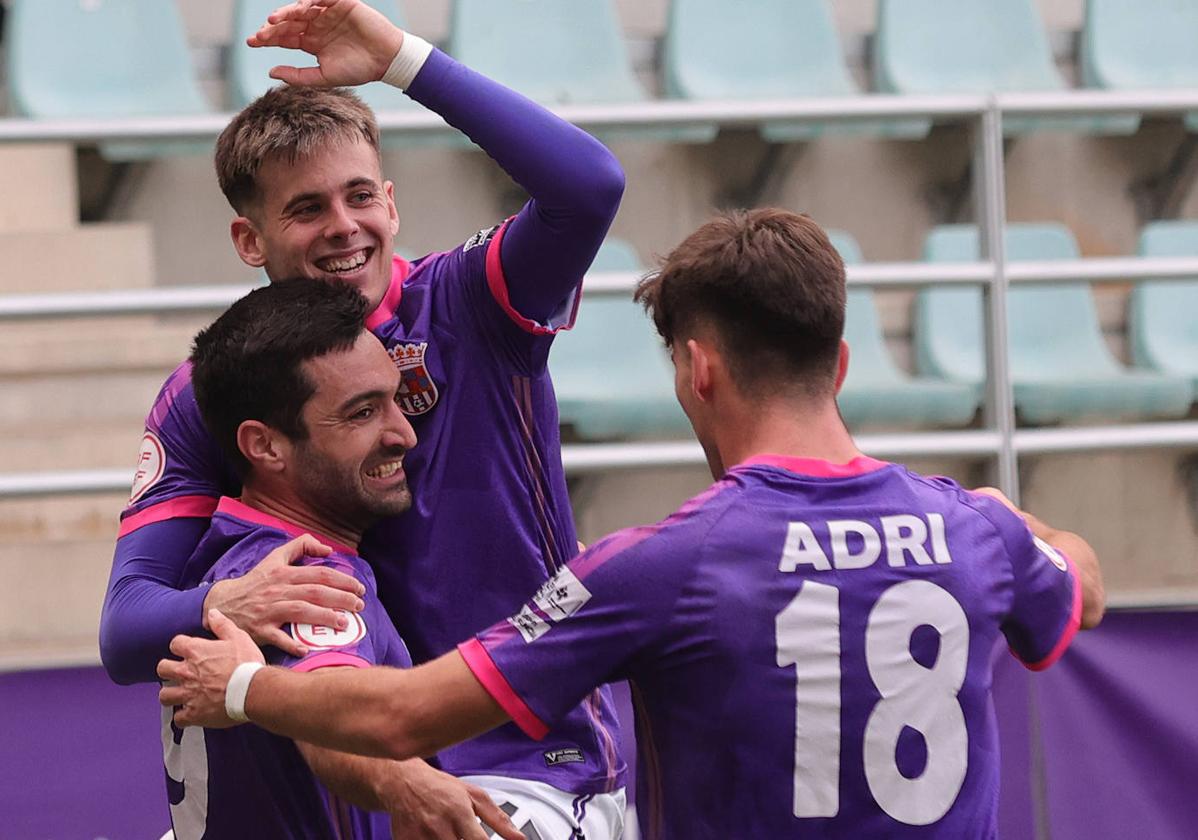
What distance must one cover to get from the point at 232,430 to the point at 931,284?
2.54 m

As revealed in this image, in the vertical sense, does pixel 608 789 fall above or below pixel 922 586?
below

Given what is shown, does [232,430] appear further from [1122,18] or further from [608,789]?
[1122,18]

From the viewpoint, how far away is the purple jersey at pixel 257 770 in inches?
95.8

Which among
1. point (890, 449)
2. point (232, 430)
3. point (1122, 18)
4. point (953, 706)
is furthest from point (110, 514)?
point (1122, 18)

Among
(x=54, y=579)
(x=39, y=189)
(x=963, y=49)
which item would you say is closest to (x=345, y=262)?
(x=54, y=579)

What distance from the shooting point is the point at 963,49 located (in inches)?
249

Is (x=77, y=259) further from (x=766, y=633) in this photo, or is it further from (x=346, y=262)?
(x=766, y=633)

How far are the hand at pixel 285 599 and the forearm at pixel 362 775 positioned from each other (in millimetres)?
159

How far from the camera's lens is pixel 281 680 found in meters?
2.13

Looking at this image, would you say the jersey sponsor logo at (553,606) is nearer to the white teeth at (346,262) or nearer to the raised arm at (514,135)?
the raised arm at (514,135)

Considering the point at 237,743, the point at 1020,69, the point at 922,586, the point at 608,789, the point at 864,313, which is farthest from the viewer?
the point at 1020,69

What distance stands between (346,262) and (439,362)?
0.75ft

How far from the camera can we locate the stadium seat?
5469mm

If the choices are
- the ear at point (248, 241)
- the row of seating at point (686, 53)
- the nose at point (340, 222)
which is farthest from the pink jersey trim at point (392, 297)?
the row of seating at point (686, 53)
